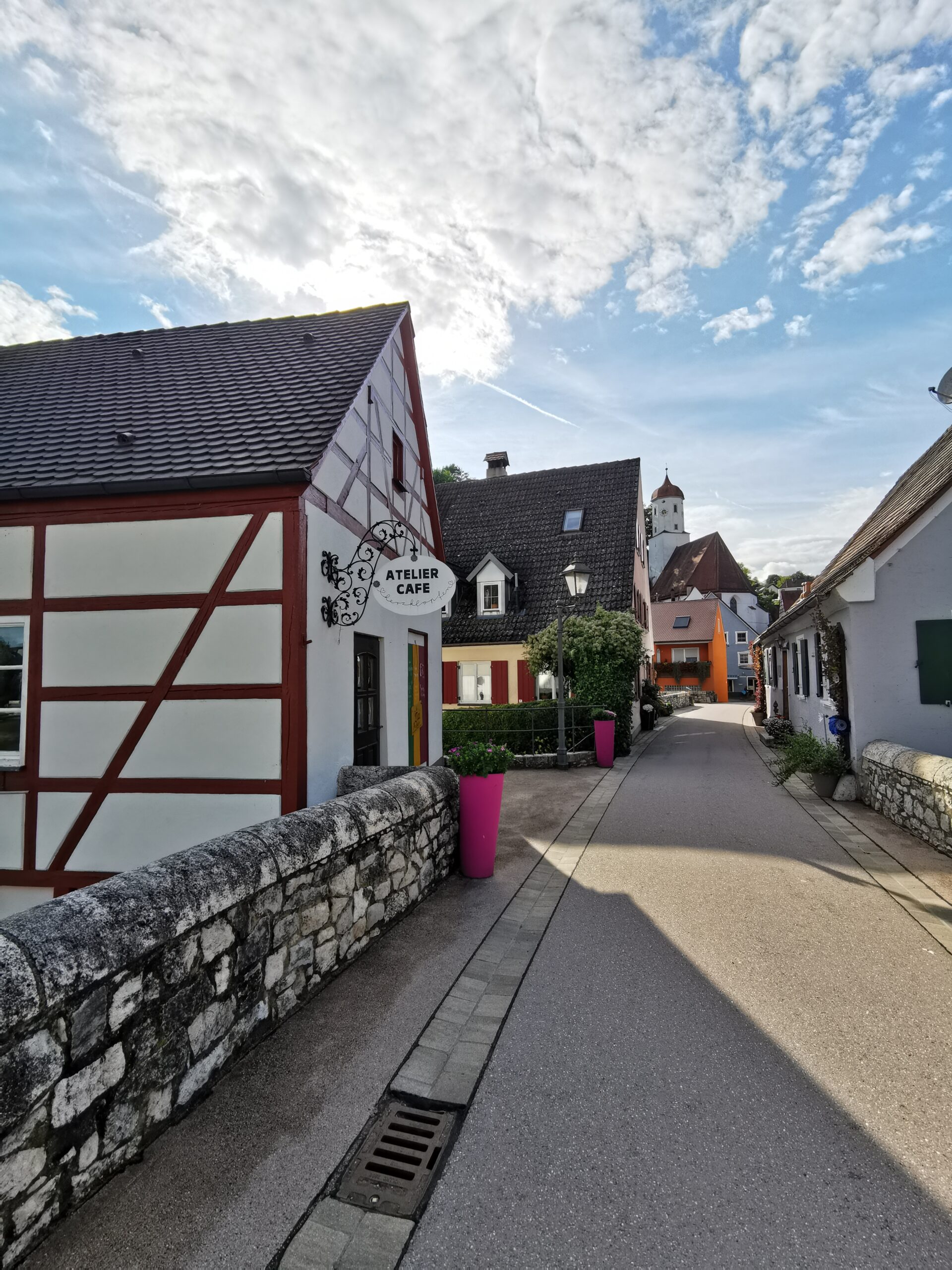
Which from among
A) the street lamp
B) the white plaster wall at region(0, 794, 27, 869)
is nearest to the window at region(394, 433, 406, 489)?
the street lamp

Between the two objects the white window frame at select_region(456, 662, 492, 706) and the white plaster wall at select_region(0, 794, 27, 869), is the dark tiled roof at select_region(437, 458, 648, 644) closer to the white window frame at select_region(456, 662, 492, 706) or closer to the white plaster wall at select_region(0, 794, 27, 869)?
the white window frame at select_region(456, 662, 492, 706)

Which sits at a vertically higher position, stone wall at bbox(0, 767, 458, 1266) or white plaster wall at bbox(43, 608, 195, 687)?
white plaster wall at bbox(43, 608, 195, 687)

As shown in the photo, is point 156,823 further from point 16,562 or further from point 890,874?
point 890,874

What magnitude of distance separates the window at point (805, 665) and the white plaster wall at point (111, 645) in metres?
12.8

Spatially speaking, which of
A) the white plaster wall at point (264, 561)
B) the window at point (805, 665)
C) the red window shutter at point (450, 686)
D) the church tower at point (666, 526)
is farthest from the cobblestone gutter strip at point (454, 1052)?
the church tower at point (666, 526)

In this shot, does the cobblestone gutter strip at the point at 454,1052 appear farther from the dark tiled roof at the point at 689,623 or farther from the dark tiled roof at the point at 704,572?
the dark tiled roof at the point at 704,572

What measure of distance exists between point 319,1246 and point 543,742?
1283 cm

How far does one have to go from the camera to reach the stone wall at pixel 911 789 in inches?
279

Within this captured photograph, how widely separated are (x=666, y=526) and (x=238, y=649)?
2406 inches

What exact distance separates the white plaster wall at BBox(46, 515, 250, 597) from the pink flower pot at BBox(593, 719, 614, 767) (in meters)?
9.52

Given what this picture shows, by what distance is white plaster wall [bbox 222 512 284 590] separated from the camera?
21.0ft

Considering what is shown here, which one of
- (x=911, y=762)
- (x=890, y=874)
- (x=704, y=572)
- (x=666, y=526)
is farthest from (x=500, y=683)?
(x=666, y=526)

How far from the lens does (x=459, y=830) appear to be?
674cm

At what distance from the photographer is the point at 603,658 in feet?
51.3
